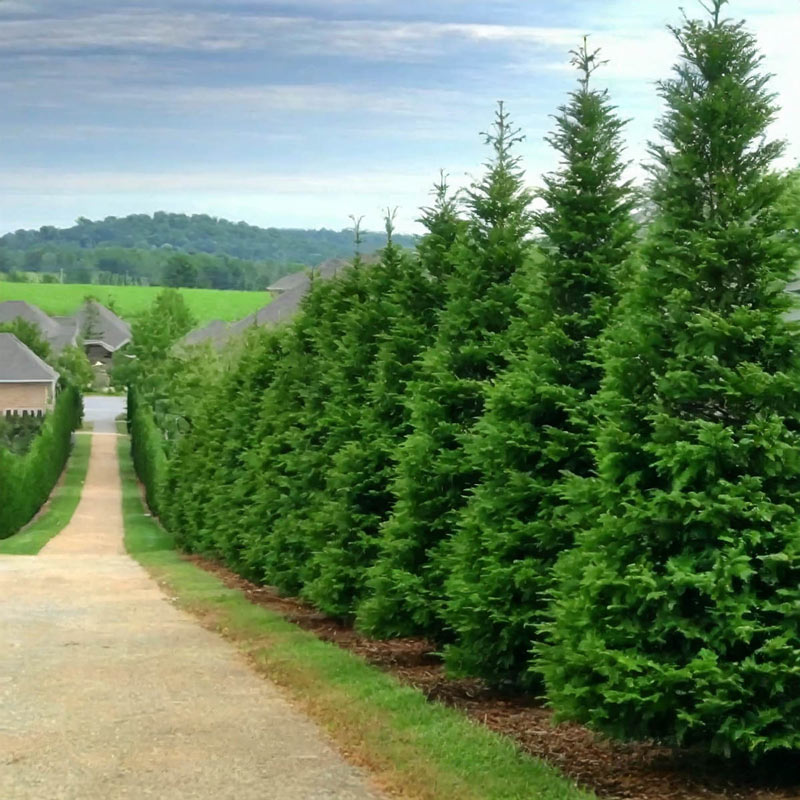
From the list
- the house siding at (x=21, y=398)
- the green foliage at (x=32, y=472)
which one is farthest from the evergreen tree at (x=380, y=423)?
the house siding at (x=21, y=398)

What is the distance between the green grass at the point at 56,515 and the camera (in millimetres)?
33969

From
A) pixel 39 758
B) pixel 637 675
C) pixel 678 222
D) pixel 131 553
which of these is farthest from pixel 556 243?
pixel 131 553

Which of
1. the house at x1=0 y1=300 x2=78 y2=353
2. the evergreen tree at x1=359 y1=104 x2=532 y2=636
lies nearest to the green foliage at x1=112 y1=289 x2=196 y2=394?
the house at x1=0 y1=300 x2=78 y2=353

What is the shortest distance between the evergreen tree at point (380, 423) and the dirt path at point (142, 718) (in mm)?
1519

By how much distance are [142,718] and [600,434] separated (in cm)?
443

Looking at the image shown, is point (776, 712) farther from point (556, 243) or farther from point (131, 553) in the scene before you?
point (131, 553)

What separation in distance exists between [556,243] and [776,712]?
461cm

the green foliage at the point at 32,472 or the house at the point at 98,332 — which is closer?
the green foliage at the point at 32,472

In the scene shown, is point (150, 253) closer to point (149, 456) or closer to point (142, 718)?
point (149, 456)

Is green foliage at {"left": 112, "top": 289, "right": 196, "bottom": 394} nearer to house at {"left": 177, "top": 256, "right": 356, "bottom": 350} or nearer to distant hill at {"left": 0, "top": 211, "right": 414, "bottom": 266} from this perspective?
house at {"left": 177, "top": 256, "right": 356, "bottom": 350}

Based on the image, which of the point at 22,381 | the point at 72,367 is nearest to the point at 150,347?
the point at 22,381

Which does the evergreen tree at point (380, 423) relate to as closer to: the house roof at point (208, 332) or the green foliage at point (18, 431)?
the green foliage at point (18, 431)

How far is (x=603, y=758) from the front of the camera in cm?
747

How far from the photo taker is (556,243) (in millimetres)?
9594
